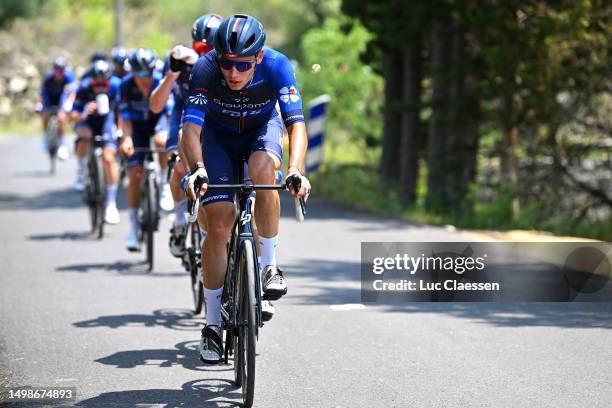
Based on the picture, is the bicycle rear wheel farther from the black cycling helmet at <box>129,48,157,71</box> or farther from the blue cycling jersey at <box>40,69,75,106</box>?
Result: the blue cycling jersey at <box>40,69,75,106</box>

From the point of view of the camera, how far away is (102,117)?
53.2 feet

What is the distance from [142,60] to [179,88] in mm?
1798

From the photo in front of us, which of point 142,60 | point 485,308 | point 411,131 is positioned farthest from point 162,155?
point 411,131

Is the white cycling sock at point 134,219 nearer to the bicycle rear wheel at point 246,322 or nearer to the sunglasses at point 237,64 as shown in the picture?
the sunglasses at point 237,64

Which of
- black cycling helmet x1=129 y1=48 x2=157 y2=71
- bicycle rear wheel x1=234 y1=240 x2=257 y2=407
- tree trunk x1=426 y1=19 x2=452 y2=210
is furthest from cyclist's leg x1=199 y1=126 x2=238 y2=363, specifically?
tree trunk x1=426 y1=19 x2=452 y2=210

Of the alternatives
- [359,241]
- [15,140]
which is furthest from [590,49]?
[15,140]

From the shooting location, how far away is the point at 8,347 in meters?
8.57

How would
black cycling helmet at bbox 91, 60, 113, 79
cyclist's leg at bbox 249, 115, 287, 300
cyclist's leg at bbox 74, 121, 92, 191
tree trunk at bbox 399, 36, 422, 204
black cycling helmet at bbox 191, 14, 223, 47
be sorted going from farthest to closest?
1. tree trunk at bbox 399, 36, 422, 204
2. cyclist's leg at bbox 74, 121, 92, 191
3. black cycling helmet at bbox 91, 60, 113, 79
4. black cycling helmet at bbox 191, 14, 223, 47
5. cyclist's leg at bbox 249, 115, 287, 300

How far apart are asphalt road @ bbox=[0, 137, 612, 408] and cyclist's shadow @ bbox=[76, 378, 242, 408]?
1 cm

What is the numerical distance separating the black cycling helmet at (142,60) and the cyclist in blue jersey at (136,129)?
0.08 meters

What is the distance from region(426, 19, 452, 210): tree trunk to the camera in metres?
18.7

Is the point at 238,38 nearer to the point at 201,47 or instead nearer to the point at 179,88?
the point at 201,47

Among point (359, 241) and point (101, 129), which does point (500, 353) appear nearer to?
point (359, 241)

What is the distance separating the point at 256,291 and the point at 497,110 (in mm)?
11774
